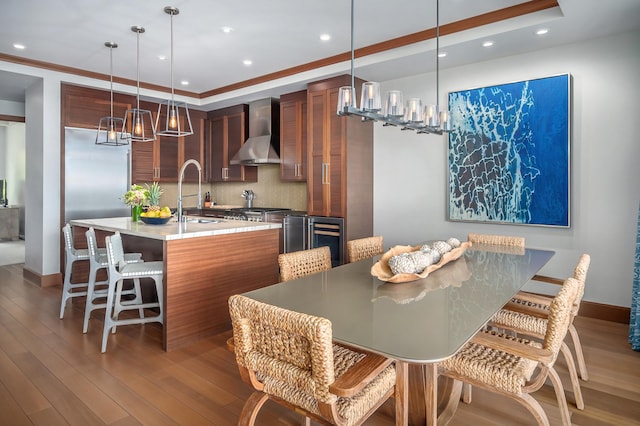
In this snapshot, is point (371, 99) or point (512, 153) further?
point (512, 153)

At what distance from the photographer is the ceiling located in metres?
3.15

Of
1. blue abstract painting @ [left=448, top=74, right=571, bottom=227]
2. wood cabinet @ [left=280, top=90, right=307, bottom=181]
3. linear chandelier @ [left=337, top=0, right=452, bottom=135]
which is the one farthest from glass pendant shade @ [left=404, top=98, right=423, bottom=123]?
wood cabinet @ [left=280, top=90, right=307, bottom=181]

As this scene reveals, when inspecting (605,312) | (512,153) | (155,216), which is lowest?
(605,312)

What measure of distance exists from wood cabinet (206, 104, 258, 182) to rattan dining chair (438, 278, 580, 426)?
5090 mm

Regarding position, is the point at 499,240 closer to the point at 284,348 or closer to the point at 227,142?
the point at 284,348

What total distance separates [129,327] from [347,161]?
274 cm

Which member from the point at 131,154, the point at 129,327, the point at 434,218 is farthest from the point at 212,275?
the point at 131,154

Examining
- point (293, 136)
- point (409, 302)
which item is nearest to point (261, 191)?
point (293, 136)

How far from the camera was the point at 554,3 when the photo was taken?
301 centimetres

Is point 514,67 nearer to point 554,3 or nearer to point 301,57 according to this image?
point 554,3

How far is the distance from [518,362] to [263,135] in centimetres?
479

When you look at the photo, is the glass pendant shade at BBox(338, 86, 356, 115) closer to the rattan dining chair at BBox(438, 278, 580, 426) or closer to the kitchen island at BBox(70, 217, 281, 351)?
the rattan dining chair at BBox(438, 278, 580, 426)

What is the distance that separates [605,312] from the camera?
138 inches

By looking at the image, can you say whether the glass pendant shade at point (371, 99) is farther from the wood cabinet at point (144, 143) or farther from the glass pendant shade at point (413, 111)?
the wood cabinet at point (144, 143)
